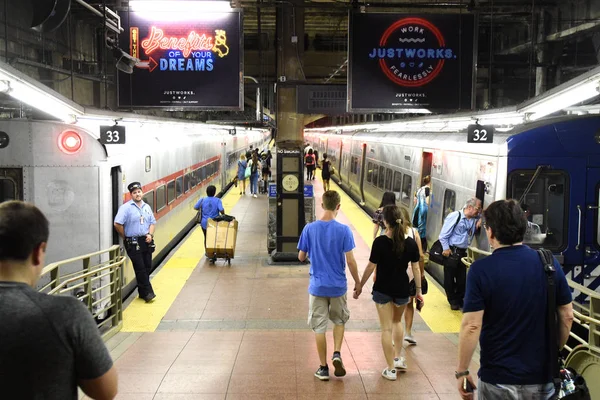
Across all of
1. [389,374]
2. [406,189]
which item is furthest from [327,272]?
[406,189]

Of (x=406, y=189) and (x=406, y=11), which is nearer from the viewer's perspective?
(x=406, y=189)

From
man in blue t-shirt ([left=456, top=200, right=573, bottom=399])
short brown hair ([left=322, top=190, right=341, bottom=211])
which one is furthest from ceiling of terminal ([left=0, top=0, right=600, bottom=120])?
man in blue t-shirt ([left=456, top=200, right=573, bottom=399])

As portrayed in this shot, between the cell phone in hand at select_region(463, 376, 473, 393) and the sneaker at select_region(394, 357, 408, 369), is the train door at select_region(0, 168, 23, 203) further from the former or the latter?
the cell phone in hand at select_region(463, 376, 473, 393)

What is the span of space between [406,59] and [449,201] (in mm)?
2412

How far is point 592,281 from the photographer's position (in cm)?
873

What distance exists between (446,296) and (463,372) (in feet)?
21.2

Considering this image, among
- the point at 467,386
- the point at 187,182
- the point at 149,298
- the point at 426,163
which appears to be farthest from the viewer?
the point at 187,182

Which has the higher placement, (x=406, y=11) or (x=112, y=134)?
(x=406, y=11)

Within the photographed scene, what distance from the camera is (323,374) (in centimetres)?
646

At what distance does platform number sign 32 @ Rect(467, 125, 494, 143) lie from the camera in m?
9.11

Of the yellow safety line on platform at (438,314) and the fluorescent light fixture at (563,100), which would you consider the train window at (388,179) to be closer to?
the yellow safety line on platform at (438,314)

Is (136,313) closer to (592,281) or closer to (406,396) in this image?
(406,396)

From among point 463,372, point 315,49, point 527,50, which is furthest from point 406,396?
point 315,49

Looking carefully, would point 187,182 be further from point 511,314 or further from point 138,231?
point 511,314
